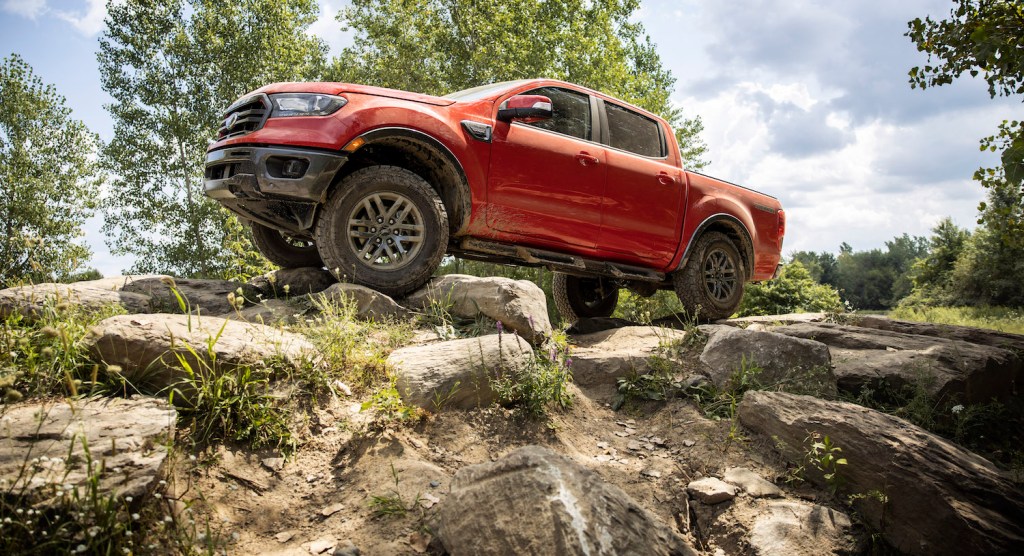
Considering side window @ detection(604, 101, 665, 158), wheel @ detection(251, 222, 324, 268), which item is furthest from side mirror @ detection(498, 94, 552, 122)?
wheel @ detection(251, 222, 324, 268)

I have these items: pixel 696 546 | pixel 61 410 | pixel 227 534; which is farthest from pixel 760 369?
pixel 61 410

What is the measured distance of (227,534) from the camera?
2771 mm

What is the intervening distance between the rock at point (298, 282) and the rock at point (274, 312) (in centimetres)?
28

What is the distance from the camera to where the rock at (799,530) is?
3346mm

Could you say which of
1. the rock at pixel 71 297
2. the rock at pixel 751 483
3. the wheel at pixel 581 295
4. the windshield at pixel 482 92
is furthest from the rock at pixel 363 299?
the wheel at pixel 581 295

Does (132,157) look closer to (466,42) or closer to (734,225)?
(466,42)

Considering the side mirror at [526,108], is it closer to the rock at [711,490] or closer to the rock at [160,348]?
the rock at [160,348]

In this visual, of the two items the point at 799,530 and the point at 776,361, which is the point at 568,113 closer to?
the point at 776,361

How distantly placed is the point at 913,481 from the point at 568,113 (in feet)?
13.1

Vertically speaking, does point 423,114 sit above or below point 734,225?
above

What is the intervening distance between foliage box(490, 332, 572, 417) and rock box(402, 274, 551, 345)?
21.3 inches

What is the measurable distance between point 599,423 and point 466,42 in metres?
19.8

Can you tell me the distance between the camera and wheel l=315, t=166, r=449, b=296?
192 inches

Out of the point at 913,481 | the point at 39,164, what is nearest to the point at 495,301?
the point at 913,481
